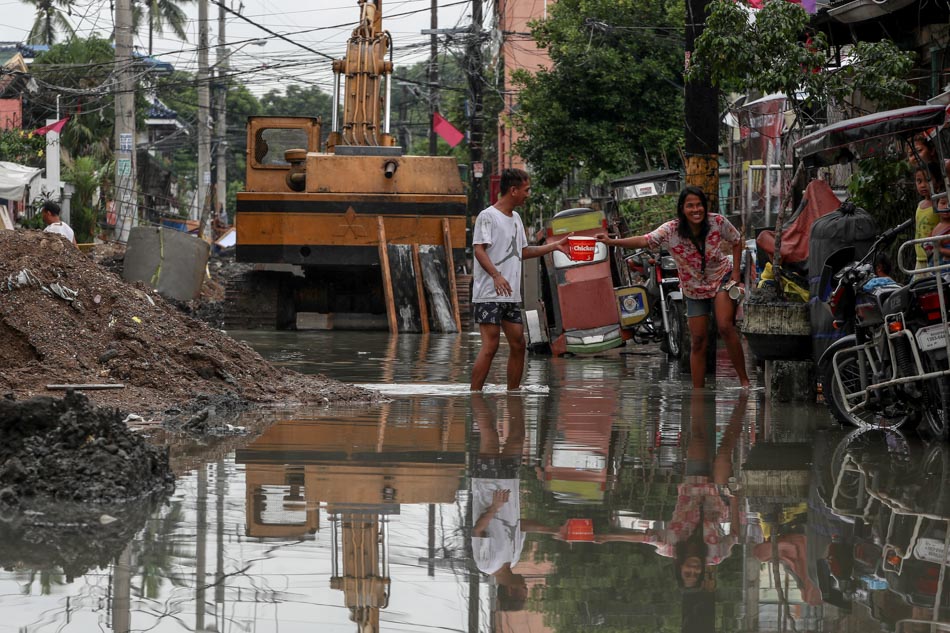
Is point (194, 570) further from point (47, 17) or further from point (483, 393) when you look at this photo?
point (47, 17)

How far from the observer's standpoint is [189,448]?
7508mm

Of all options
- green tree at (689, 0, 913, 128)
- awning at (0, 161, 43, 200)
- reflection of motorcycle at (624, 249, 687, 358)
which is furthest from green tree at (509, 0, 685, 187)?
green tree at (689, 0, 913, 128)

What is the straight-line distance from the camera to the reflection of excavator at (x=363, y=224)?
2286 centimetres

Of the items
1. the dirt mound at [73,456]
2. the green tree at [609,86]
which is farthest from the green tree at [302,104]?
the dirt mound at [73,456]

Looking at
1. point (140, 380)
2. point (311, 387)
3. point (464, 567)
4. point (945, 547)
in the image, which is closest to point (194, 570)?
point (464, 567)

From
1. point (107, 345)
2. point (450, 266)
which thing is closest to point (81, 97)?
point (450, 266)

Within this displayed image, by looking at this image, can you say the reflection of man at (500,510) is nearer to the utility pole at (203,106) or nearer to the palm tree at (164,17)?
the utility pole at (203,106)

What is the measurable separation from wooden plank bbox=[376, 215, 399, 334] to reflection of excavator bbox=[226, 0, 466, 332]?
0.6 inches

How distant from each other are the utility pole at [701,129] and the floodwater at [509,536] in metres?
4.42

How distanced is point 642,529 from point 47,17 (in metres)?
65.4

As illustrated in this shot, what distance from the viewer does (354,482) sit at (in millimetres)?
6375

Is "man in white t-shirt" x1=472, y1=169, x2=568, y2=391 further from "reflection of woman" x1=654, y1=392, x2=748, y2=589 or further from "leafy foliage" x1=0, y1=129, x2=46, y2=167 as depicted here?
"leafy foliage" x1=0, y1=129, x2=46, y2=167

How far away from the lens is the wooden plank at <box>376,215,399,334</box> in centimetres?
2231

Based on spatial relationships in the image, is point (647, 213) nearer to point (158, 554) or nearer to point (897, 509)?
point (897, 509)
